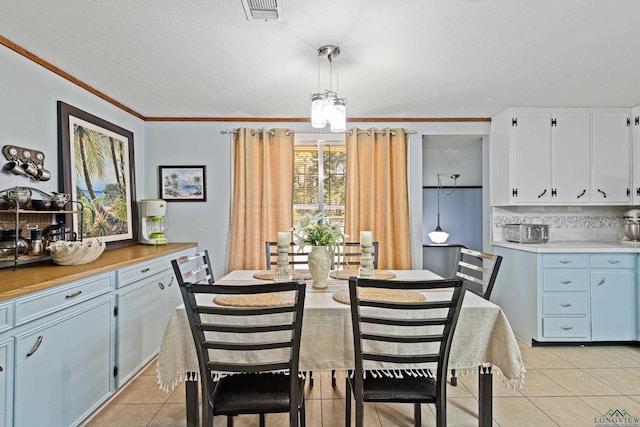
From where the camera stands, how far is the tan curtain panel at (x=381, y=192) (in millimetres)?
3812

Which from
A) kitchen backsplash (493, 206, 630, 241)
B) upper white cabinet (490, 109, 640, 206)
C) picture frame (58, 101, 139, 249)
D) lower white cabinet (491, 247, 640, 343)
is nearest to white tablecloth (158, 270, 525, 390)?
picture frame (58, 101, 139, 249)

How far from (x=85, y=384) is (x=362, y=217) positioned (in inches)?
106

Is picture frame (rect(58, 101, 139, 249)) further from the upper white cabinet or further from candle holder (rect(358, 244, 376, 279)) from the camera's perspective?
the upper white cabinet

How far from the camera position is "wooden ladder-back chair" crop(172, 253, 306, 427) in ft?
4.67

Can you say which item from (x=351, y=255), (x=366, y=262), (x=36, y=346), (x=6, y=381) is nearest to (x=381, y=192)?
(x=351, y=255)

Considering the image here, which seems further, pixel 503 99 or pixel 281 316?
pixel 503 99

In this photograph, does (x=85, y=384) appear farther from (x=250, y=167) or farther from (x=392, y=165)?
(x=392, y=165)

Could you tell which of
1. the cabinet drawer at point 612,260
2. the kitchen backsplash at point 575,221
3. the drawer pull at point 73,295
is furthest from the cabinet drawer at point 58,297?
the cabinet drawer at point 612,260

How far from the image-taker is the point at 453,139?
4230mm

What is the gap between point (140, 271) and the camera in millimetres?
2709

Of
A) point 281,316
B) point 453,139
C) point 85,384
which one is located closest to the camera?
point 281,316

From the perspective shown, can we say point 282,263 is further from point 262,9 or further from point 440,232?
point 440,232

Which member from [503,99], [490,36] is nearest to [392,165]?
[503,99]

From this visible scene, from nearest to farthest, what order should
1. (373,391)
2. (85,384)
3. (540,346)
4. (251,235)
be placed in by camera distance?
1. (373,391)
2. (85,384)
3. (540,346)
4. (251,235)
